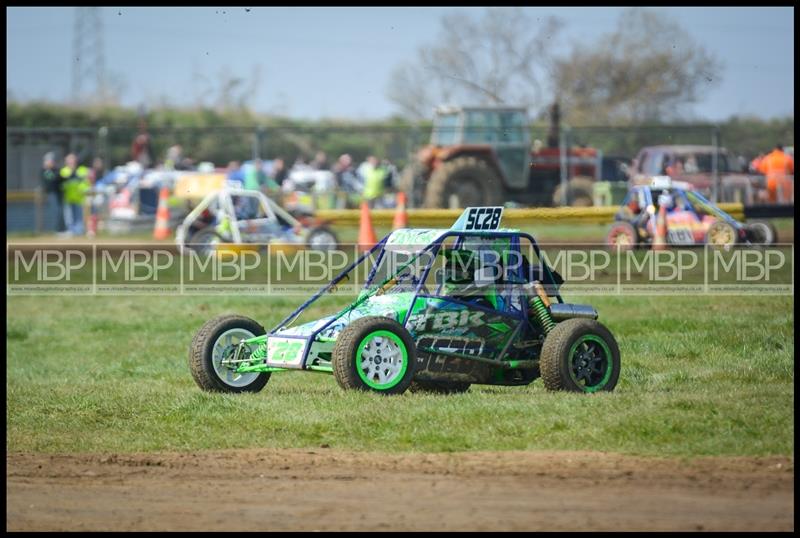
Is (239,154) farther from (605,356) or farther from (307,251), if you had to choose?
(605,356)

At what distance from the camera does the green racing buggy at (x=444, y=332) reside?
9.45 m

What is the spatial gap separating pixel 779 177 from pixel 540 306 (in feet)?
57.3

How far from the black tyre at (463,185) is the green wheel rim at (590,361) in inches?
677

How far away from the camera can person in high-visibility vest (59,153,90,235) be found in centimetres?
2855

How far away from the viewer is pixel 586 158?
29156mm

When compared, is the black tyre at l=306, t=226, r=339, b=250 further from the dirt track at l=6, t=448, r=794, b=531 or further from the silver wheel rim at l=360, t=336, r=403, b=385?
the dirt track at l=6, t=448, r=794, b=531

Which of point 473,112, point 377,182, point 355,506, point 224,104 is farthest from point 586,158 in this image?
point 224,104

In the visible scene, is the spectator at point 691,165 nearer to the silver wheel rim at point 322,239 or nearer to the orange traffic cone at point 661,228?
the orange traffic cone at point 661,228

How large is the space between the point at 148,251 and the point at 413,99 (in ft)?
77.6

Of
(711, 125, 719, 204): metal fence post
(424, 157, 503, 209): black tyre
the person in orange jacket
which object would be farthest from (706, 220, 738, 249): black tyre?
(424, 157, 503, 209): black tyre

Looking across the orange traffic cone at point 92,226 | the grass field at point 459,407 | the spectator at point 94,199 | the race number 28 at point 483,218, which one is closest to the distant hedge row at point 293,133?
the spectator at point 94,199

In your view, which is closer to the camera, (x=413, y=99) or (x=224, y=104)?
(x=413, y=99)

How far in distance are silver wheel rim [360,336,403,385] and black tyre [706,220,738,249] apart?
11.5 metres

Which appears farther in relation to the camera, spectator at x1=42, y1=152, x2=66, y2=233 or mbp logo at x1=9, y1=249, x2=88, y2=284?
spectator at x1=42, y1=152, x2=66, y2=233
